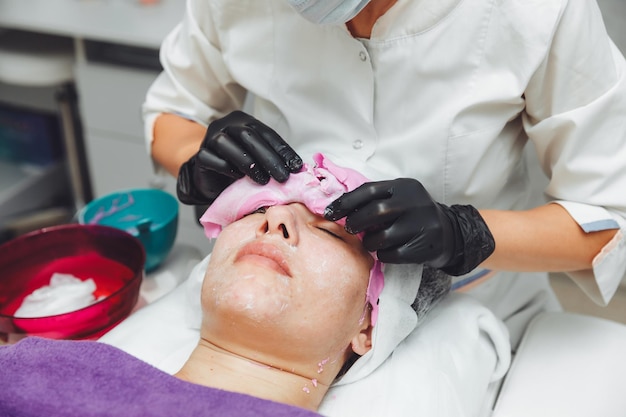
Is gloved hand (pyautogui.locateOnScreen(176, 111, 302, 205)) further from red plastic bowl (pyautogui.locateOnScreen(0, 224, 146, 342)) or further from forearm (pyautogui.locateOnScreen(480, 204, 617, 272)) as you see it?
forearm (pyautogui.locateOnScreen(480, 204, 617, 272))

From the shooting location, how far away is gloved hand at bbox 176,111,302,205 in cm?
98

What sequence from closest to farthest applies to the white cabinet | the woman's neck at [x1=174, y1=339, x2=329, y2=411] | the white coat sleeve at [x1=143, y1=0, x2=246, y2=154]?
the woman's neck at [x1=174, y1=339, x2=329, y2=411]
the white coat sleeve at [x1=143, y1=0, x2=246, y2=154]
the white cabinet

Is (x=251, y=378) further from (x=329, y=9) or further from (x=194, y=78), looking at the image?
(x=194, y=78)

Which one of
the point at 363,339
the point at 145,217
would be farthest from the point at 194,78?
the point at 363,339

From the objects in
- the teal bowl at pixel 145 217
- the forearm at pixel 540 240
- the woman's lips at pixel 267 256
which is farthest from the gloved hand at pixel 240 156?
the forearm at pixel 540 240

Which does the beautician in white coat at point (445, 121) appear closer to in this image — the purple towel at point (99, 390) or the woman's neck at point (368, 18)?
the woman's neck at point (368, 18)

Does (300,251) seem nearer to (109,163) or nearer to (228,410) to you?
(228,410)

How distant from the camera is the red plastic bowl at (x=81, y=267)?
1.09 m

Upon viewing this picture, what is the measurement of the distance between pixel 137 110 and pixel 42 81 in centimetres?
38

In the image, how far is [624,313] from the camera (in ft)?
5.29

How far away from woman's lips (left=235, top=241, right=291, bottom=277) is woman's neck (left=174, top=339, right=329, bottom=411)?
0.14m

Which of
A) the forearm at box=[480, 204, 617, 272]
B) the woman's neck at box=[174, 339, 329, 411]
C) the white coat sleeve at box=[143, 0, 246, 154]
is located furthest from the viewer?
the white coat sleeve at box=[143, 0, 246, 154]

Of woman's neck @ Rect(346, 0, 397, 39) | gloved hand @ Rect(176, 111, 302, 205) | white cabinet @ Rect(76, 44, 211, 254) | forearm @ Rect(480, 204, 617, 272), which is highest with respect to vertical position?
woman's neck @ Rect(346, 0, 397, 39)

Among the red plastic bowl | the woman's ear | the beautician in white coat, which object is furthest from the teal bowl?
the woman's ear
